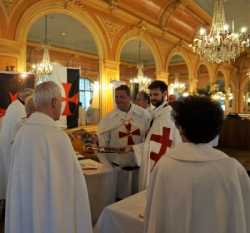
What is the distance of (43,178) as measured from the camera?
210 centimetres

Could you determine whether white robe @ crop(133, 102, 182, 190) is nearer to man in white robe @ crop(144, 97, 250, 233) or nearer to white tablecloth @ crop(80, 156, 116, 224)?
white tablecloth @ crop(80, 156, 116, 224)

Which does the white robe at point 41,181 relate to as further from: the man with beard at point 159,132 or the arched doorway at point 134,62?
the arched doorway at point 134,62

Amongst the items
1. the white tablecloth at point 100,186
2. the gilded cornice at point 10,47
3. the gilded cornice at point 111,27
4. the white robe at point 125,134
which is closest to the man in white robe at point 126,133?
the white robe at point 125,134

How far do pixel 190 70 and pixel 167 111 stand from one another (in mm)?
10282

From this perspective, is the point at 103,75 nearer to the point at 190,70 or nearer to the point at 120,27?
the point at 120,27

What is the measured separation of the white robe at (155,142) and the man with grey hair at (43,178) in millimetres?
1201

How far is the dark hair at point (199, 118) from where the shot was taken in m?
1.33

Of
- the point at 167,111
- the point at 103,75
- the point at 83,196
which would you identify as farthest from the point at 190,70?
the point at 83,196

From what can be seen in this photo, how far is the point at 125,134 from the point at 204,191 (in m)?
2.64

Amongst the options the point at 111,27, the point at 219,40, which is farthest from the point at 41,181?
the point at 111,27

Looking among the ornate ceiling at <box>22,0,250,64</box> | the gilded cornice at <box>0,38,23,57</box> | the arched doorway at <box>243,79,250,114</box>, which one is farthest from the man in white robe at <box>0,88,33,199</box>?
the arched doorway at <box>243,79,250,114</box>

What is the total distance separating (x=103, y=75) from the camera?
809cm

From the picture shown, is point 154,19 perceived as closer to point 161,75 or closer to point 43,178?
point 161,75

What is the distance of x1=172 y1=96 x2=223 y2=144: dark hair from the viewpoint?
1332mm
